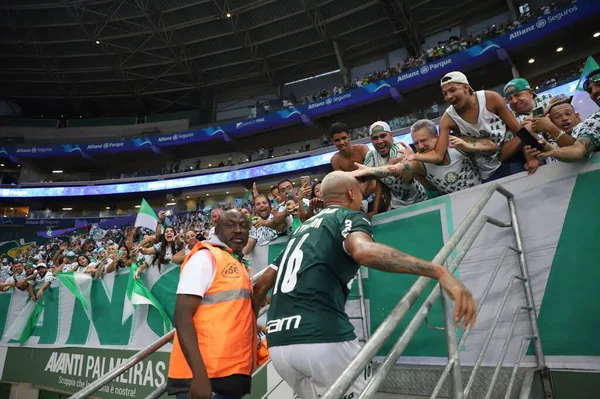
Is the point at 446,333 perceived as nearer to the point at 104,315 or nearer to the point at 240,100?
the point at 104,315

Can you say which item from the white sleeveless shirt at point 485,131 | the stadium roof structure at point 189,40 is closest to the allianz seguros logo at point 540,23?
the stadium roof structure at point 189,40

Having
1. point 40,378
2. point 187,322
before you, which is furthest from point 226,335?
point 40,378

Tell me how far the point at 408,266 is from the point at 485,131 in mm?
2043

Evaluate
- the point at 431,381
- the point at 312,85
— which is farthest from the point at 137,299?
the point at 312,85

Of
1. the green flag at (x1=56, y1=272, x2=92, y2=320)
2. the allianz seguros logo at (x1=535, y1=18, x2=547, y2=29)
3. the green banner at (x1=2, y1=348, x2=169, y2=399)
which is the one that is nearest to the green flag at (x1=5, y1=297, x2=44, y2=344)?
the green banner at (x1=2, y1=348, x2=169, y2=399)

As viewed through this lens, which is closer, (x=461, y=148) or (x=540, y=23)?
(x=461, y=148)

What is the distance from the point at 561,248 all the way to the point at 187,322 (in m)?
2.25

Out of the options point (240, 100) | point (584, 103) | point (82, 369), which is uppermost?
point (240, 100)

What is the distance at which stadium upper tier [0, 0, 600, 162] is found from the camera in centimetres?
1683

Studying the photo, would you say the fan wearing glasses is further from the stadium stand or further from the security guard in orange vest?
the security guard in orange vest

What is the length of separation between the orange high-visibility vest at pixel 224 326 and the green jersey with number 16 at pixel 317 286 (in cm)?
28

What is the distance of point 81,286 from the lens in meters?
6.74

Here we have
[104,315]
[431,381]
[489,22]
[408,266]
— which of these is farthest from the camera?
[489,22]

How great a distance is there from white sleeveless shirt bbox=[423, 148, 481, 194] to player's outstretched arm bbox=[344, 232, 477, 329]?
1708 millimetres
